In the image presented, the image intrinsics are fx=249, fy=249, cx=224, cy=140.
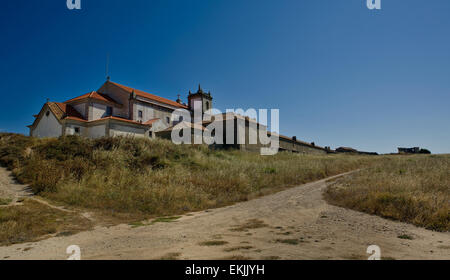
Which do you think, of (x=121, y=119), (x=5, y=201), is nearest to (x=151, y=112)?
(x=121, y=119)

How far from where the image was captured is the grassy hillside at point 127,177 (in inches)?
374

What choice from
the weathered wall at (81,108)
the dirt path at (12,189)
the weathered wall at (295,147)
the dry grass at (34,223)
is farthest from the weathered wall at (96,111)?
the weathered wall at (295,147)

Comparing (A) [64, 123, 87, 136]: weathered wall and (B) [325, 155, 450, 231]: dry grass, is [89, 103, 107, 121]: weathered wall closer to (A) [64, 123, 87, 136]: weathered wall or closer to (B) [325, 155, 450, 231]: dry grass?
(A) [64, 123, 87, 136]: weathered wall

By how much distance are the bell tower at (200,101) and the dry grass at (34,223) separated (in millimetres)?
34487

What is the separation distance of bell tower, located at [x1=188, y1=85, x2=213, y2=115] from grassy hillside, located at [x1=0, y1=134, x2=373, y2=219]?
79.5 feet

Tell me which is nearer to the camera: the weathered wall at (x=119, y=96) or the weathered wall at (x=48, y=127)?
the weathered wall at (x=48, y=127)

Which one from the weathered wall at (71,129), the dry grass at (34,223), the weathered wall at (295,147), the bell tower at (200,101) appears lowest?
the dry grass at (34,223)

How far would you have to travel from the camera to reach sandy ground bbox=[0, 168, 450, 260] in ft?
14.2

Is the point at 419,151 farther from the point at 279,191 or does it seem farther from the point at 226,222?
the point at 226,222

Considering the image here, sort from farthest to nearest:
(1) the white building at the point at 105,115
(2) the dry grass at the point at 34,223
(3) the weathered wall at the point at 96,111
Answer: (3) the weathered wall at the point at 96,111
(1) the white building at the point at 105,115
(2) the dry grass at the point at 34,223

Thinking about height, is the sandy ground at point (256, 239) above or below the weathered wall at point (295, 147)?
below

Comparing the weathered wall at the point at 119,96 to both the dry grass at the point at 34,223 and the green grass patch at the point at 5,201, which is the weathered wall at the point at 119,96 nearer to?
the green grass patch at the point at 5,201

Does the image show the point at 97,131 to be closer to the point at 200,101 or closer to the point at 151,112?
the point at 151,112

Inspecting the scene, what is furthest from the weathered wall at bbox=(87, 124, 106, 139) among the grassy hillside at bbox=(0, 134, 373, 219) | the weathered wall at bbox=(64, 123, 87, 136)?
the grassy hillside at bbox=(0, 134, 373, 219)
